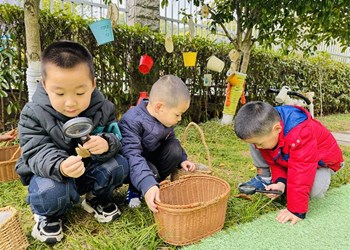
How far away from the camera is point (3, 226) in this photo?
1202 mm

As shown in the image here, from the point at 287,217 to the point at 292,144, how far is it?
0.38 metres

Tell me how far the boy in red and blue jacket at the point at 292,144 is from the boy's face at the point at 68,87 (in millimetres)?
803

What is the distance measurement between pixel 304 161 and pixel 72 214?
49.7 inches

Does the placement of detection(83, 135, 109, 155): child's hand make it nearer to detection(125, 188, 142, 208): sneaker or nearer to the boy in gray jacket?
the boy in gray jacket

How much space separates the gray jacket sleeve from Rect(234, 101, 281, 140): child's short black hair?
0.88 m

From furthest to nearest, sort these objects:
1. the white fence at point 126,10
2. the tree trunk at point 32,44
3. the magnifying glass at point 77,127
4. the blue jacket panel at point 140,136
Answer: the white fence at point 126,10 < the tree trunk at point 32,44 < the blue jacket panel at point 140,136 < the magnifying glass at point 77,127

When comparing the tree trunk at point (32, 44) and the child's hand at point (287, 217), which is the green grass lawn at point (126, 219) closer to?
the child's hand at point (287, 217)

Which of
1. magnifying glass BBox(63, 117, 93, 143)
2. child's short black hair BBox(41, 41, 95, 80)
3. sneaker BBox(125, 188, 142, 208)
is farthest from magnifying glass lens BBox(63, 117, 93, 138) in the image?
sneaker BBox(125, 188, 142, 208)

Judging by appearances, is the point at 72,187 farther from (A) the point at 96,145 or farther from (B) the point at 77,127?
(B) the point at 77,127

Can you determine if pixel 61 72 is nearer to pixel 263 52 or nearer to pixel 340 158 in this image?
pixel 340 158

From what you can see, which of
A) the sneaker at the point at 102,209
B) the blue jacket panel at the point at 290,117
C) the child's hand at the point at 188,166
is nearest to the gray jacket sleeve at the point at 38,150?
the sneaker at the point at 102,209

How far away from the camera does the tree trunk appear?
2270 millimetres

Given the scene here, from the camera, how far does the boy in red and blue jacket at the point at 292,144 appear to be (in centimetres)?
160

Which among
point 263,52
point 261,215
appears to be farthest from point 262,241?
point 263,52
